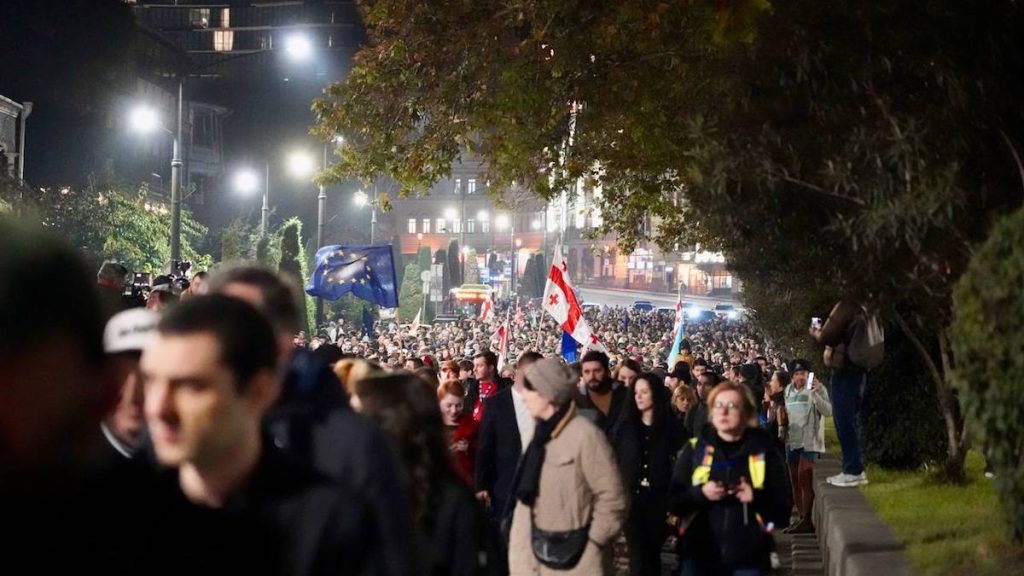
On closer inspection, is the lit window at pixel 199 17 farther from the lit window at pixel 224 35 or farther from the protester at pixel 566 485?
the protester at pixel 566 485

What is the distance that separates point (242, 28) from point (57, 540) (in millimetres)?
126746

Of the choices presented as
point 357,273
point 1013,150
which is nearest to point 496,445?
point 1013,150

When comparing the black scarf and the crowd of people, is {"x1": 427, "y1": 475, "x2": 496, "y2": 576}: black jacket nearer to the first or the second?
the crowd of people

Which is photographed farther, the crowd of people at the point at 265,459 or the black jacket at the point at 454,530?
the black jacket at the point at 454,530

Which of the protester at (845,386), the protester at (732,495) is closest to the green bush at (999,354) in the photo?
the protester at (732,495)

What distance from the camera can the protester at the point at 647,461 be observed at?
11.0 meters

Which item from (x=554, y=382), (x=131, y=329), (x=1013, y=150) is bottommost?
(x=554, y=382)

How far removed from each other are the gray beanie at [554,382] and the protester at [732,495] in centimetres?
76

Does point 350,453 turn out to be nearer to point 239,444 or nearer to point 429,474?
point 239,444

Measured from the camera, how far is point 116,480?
2.02m

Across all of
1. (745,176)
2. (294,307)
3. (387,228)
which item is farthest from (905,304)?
(387,228)

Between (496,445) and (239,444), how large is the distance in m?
7.24

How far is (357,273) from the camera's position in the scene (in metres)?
26.3

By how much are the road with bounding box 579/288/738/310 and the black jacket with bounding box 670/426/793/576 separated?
9805cm
